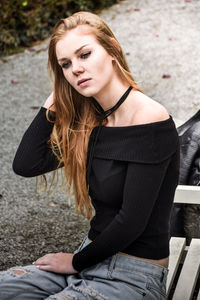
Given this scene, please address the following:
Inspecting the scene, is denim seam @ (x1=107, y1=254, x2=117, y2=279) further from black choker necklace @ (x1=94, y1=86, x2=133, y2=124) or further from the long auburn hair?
black choker necklace @ (x1=94, y1=86, x2=133, y2=124)

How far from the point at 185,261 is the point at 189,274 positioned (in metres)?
0.16

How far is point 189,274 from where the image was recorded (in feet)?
10.5

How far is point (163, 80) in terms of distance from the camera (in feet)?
22.3

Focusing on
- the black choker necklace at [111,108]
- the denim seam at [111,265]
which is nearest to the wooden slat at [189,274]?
the denim seam at [111,265]

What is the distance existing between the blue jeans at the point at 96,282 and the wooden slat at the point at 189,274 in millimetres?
802

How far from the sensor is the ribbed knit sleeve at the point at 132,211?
2.12m

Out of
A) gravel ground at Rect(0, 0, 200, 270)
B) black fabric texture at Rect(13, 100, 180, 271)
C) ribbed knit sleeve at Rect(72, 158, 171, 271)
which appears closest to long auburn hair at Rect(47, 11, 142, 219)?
black fabric texture at Rect(13, 100, 180, 271)

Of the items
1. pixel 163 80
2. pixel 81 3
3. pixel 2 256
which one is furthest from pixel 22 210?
pixel 81 3

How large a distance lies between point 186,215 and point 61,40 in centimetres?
180

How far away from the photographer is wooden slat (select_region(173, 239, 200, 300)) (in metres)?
3.02

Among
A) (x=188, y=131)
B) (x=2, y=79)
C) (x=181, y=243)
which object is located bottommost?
(x=2, y=79)

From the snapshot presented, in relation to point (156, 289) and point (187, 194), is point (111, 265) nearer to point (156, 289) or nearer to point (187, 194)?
point (156, 289)

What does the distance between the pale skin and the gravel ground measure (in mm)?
1800

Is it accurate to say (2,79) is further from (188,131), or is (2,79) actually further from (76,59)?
(76,59)
